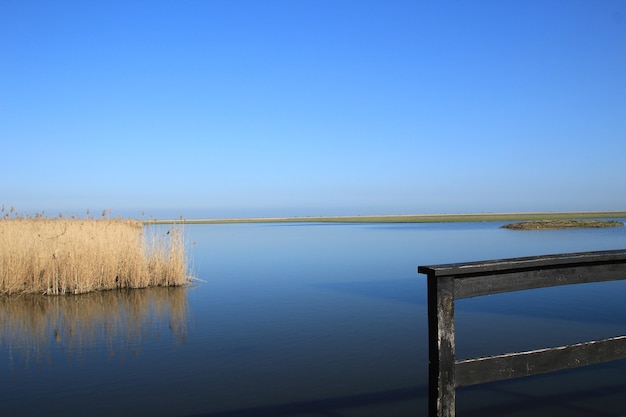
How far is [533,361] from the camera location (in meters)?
3.16

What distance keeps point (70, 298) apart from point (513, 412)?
32.4 ft

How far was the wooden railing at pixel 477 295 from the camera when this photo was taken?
9.57ft

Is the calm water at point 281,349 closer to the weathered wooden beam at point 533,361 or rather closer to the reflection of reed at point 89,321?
the reflection of reed at point 89,321

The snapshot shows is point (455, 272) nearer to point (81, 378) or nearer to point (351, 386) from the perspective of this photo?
point (351, 386)

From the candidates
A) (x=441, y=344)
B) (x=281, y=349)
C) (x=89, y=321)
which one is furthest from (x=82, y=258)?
(x=441, y=344)

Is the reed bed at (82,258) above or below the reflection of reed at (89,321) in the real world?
above

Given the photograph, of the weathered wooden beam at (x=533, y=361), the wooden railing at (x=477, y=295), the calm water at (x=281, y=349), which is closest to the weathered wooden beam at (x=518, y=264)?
the wooden railing at (x=477, y=295)

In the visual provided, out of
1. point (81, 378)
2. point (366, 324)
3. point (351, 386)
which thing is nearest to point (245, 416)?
point (351, 386)

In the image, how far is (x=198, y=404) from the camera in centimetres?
533

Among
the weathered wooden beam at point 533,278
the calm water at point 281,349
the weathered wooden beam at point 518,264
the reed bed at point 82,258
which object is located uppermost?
the weathered wooden beam at point 518,264

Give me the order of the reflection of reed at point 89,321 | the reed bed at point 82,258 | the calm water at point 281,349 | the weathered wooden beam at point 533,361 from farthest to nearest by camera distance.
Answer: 1. the reed bed at point 82,258
2. the reflection of reed at point 89,321
3. the calm water at point 281,349
4. the weathered wooden beam at point 533,361

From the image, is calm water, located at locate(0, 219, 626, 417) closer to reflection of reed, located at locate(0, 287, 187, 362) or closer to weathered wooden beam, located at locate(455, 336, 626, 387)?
reflection of reed, located at locate(0, 287, 187, 362)

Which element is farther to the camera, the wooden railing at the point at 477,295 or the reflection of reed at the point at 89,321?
the reflection of reed at the point at 89,321

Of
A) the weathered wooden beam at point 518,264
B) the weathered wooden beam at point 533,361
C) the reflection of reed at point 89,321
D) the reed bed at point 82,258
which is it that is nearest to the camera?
the weathered wooden beam at point 518,264
